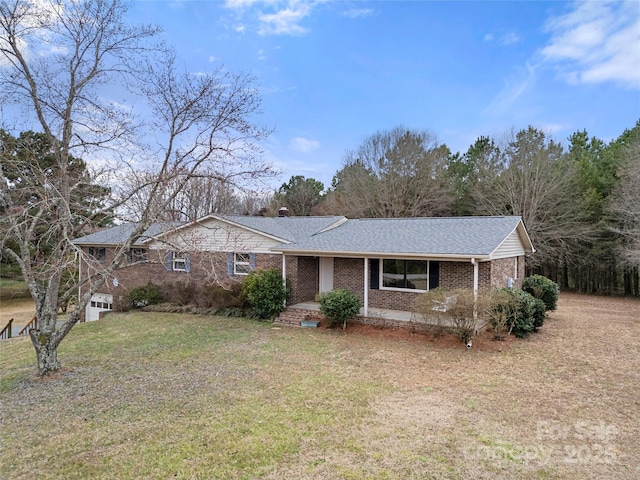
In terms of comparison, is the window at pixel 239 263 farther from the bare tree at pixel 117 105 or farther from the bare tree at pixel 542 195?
the bare tree at pixel 542 195

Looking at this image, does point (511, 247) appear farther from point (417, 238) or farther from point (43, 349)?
point (43, 349)

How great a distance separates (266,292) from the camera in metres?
13.5

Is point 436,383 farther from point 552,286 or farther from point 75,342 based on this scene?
point 75,342

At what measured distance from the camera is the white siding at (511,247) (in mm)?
12329

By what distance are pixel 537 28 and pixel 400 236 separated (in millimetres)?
8419

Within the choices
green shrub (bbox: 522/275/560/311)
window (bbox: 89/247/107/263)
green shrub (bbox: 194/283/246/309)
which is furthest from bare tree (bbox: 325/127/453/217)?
window (bbox: 89/247/107/263)

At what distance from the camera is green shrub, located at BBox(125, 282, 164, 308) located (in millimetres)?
16734

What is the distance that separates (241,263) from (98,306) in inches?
370

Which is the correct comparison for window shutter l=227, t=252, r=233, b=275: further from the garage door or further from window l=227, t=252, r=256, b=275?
the garage door

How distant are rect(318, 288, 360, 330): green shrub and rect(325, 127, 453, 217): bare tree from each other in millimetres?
15972

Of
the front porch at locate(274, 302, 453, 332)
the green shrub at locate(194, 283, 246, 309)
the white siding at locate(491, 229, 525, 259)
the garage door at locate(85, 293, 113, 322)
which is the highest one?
the white siding at locate(491, 229, 525, 259)

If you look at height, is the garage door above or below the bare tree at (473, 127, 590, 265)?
below

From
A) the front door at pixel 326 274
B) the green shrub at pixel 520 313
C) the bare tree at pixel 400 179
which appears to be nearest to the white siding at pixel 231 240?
the front door at pixel 326 274

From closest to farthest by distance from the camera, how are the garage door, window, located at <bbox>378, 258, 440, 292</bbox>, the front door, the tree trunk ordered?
the tree trunk, window, located at <bbox>378, 258, 440, 292</bbox>, the front door, the garage door
